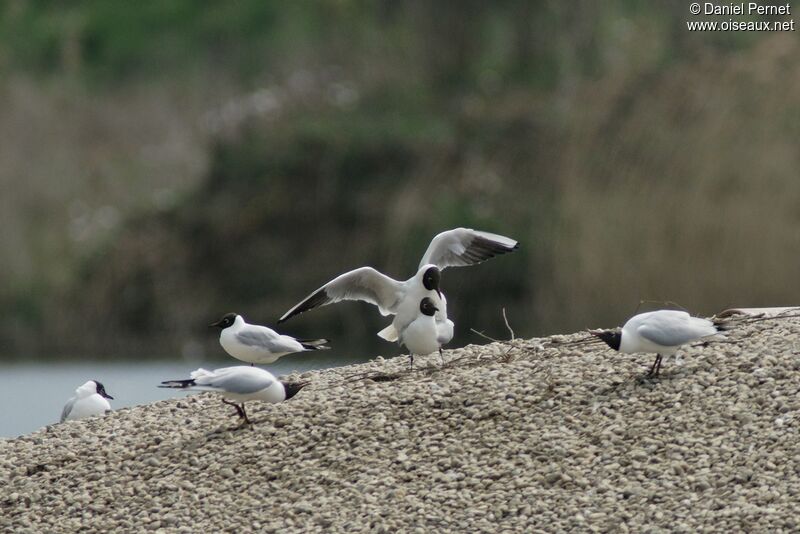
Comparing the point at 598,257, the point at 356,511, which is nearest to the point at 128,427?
the point at 356,511

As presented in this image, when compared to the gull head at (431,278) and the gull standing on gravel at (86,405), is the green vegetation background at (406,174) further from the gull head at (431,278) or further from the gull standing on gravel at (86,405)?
the gull standing on gravel at (86,405)

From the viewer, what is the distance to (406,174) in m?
22.5

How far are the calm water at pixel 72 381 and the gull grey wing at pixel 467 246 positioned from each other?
16.9 feet

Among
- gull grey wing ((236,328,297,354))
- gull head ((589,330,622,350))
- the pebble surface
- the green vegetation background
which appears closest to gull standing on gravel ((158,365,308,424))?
the pebble surface

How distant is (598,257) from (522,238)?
3.22 meters

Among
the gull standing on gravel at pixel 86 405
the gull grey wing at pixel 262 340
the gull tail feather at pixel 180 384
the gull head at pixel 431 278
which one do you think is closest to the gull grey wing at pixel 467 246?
the gull head at pixel 431 278

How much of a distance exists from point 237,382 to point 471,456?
48.0 inches

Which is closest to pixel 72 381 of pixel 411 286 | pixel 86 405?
pixel 86 405

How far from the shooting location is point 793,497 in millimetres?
6324

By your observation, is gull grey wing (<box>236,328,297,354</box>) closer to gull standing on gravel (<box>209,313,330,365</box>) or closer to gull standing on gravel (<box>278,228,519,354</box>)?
gull standing on gravel (<box>209,313,330,365</box>)

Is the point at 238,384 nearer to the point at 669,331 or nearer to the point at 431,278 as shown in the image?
the point at 431,278

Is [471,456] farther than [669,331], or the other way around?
[669,331]

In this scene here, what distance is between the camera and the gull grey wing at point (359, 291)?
9.09m

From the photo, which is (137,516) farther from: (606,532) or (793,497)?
(793,497)
